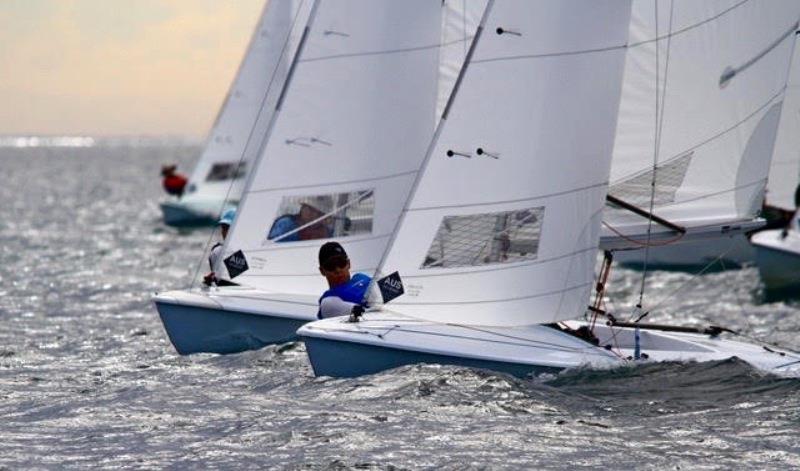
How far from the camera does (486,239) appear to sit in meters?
11.4

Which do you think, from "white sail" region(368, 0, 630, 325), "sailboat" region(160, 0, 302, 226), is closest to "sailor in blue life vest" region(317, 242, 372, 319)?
"white sail" region(368, 0, 630, 325)

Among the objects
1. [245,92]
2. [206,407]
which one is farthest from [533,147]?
[245,92]

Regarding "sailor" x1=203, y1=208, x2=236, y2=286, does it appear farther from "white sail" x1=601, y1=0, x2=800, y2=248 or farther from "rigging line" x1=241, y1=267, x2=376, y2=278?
"white sail" x1=601, y1=0, x2=800, y2=248

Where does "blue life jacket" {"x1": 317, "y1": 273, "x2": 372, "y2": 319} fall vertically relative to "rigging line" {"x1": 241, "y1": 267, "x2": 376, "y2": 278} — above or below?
above

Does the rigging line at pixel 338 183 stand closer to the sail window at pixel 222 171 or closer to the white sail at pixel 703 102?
the white sail at pixel 703 102

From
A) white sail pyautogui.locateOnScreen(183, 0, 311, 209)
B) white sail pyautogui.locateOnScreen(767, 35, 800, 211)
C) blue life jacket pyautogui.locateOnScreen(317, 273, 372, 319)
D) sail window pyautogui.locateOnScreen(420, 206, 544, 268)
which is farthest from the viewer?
white sail pyautogui.locateOnScreen(183, 0, 311, 209)

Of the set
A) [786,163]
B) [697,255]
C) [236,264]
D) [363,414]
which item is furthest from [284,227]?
[697,255]

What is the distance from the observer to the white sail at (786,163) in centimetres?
1947

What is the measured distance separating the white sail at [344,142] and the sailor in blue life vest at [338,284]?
200 centimetres

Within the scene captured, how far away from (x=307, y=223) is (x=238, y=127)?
18.4 meters

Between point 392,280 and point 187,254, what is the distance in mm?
17799

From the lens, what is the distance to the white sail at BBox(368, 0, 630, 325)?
11398 mm

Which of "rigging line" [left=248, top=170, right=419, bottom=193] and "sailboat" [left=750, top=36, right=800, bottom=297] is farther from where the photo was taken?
"sailboat" [left=750, top=36, right=800, bottom=297]

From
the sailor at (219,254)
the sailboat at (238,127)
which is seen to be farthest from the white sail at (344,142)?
the sailboat at (238,127)
